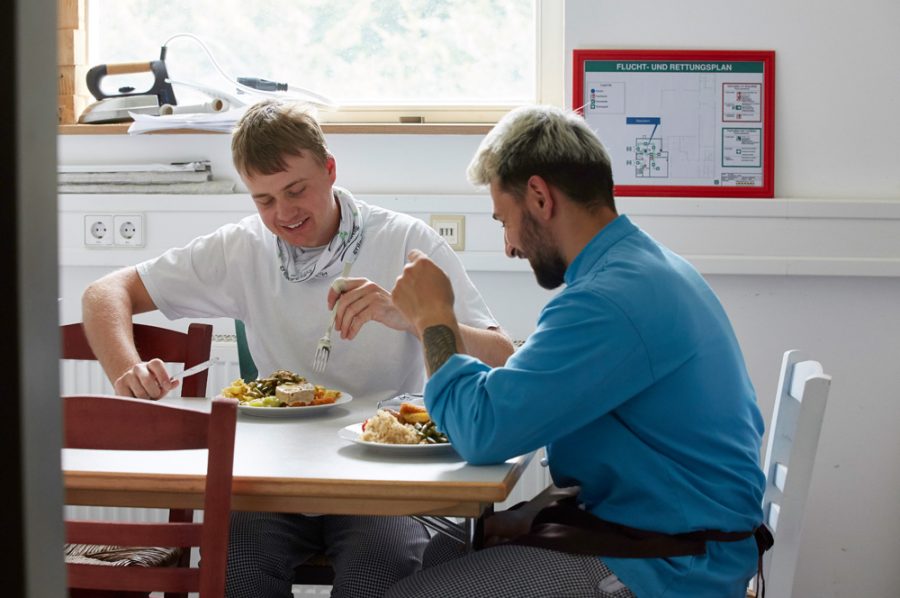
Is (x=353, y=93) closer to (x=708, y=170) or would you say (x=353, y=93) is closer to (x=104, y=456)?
(x=708, y=170)

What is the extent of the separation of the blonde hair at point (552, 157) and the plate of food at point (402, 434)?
0.37m

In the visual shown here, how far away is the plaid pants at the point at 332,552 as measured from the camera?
1668mm

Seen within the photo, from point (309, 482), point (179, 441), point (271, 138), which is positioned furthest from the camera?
point (271, 138)

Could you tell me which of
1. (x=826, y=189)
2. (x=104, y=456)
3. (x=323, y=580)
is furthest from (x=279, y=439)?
(x=826, y=189)

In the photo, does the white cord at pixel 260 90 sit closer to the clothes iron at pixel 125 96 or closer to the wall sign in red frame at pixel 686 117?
the clothes iron at pixel 125 96

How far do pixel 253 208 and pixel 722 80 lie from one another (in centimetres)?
127

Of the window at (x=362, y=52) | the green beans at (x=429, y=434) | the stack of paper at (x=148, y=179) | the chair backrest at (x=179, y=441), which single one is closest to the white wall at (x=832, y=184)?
the window at (x=362, y=52)

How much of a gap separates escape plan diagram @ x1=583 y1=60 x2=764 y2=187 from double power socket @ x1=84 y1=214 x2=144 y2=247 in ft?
4.08

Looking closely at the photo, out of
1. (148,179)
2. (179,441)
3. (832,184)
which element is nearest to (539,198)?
(179,441)

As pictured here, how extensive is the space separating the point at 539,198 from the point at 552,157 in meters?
0.06

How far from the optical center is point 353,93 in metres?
2.92

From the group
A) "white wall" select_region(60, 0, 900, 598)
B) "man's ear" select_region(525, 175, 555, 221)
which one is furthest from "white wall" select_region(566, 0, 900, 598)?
"man's ear" select_region(525, 175, 555, 221)

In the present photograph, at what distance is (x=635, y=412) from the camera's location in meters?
1.37

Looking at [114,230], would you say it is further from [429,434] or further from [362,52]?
[429,434]
